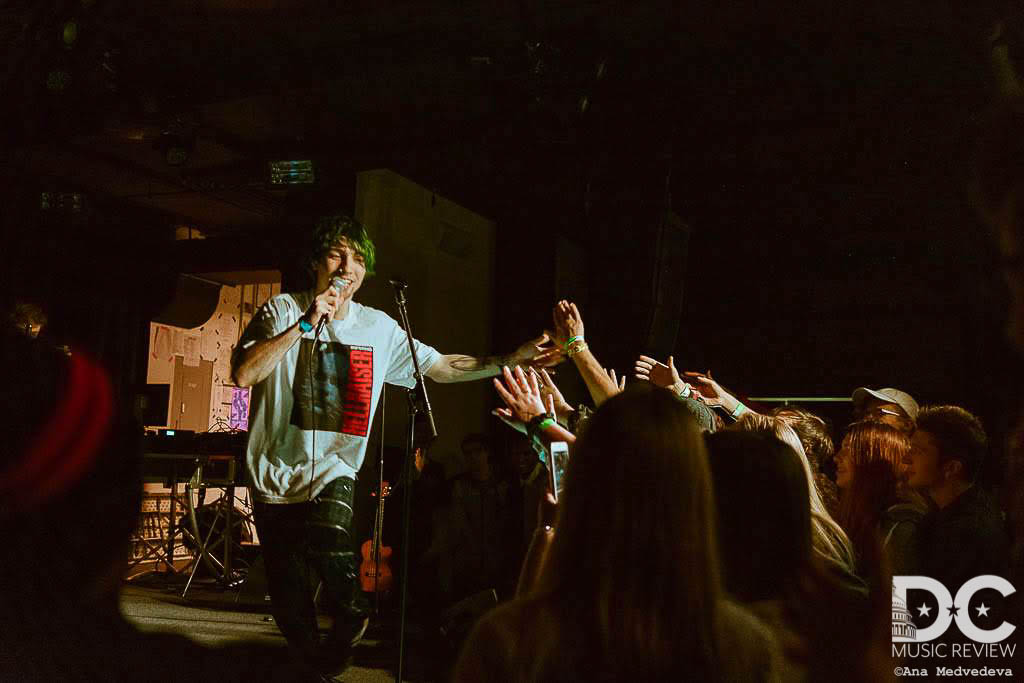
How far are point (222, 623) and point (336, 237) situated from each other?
10.3 ft

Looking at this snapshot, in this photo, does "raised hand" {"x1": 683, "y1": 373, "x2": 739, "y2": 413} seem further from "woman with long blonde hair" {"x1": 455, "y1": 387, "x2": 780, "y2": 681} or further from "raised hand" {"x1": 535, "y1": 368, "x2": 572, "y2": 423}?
"woman with long blonde hair" {"x1": 455, "y1": 387, "x2": 780, "y2": 681}

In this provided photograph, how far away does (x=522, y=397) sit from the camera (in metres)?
2.08

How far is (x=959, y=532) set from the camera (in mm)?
2252

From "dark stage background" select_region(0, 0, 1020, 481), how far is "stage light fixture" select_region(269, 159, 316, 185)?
0.36 ft

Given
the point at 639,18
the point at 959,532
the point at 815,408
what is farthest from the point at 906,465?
the point at 815,408

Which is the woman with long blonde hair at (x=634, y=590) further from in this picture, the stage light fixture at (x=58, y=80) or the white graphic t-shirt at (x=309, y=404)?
the stage light fixture at (x=58, y=80)

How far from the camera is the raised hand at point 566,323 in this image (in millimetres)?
2795

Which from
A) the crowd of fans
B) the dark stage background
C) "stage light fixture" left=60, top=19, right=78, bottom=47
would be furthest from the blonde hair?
"stage light fixture" left=60, top=19, right=78, bottom=47

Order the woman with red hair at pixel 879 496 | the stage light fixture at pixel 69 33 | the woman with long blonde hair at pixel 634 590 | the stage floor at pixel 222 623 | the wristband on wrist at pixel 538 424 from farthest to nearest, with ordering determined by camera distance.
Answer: the stage light fixture at pixel 69 33
the stage floor at pixel 222 623
the woman with red hair at pixel 879 496
the wristband on wrist at pixel 538 424
the woman with long blonde hair at pixel 634 590

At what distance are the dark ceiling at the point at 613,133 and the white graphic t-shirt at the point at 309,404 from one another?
211 cm

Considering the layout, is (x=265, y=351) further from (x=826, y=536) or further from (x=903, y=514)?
(x=903, y=514)

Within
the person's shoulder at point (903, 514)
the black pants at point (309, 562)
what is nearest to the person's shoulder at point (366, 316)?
the black pants at point (309, 562)

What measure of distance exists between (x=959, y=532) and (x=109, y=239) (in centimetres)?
806

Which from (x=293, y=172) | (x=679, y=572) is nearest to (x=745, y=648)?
(x=679, y=572)
